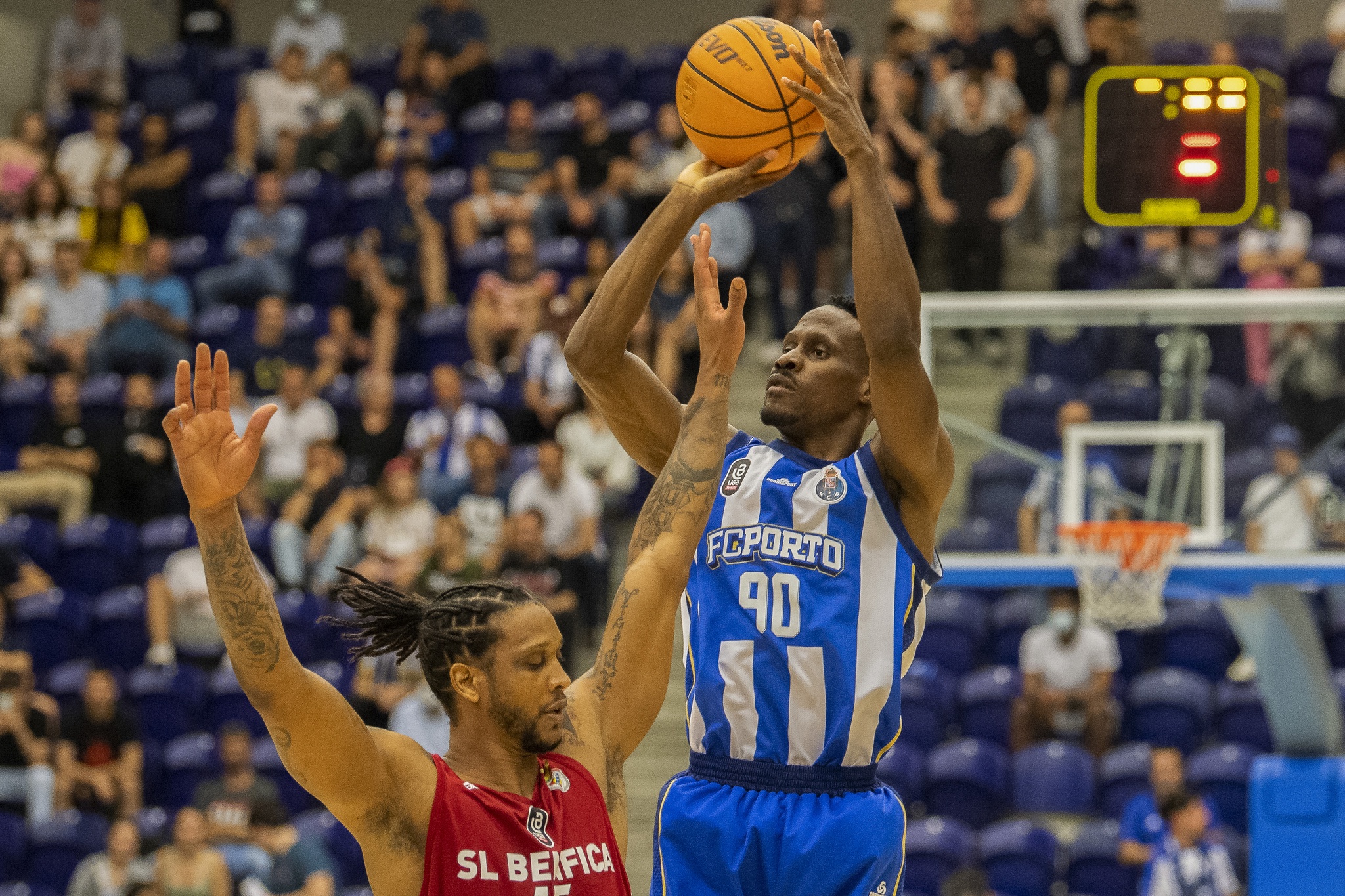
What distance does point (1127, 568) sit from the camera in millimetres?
7395

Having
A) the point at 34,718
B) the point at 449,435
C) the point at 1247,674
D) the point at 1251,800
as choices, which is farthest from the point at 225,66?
the point at 1251,800

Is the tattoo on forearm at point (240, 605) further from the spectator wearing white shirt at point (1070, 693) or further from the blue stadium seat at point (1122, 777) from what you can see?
the spectator wearing white shirt at point (1070, 693)

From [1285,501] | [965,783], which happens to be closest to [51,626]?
[965,783]

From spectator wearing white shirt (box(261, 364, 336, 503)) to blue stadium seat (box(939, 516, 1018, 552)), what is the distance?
5113 millimetres

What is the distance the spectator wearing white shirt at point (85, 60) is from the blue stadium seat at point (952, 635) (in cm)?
897

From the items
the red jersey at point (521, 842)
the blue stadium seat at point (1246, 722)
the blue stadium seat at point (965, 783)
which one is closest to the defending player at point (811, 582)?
the red jersey at point (521, 842)

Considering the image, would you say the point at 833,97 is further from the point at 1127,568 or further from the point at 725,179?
the point at 1127,568

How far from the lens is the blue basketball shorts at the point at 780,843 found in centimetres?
385

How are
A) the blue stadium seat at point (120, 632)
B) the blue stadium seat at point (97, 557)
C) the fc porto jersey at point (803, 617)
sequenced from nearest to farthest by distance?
the fc porto jersey at point (803, 617), the blue stadium seat at point (120, 632), the blue stadium seat at point (97, 557)

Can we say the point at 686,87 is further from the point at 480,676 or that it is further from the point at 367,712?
the point at 367,712

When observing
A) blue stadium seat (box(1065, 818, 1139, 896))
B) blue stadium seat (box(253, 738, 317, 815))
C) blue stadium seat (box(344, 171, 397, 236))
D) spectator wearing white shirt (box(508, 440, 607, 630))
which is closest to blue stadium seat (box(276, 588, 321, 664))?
blue stadium seat (box(253, 738, 317, 815))

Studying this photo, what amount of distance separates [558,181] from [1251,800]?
696cm

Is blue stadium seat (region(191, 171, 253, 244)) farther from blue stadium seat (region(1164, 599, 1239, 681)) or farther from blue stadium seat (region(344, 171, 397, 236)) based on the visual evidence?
blue stadium seat (region(1164, 599, 1239, 681))

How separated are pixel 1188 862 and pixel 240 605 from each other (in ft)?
22.3
